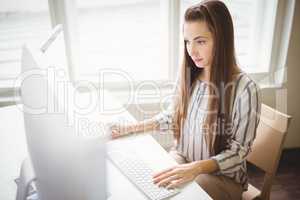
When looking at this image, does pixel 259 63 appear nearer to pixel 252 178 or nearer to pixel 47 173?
pixel 252 178

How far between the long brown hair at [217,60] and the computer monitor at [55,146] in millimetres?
639

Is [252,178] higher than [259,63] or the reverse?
the reverse

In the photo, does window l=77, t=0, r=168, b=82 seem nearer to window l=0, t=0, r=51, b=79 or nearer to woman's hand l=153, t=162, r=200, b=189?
window l=0, t=0, r=51, b=79

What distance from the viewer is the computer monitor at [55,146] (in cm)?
55

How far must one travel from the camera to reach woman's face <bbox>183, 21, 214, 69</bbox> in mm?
1053

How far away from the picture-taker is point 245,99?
3.40ft

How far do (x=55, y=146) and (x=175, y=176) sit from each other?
0.49m

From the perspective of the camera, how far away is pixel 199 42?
109 cm

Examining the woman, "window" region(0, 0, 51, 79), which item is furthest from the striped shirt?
"window" region(0, 0, 51, 79)

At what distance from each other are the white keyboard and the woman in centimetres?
3

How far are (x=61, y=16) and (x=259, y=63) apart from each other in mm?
1322

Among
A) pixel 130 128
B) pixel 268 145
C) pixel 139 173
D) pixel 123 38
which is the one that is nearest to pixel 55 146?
pixel 139 173

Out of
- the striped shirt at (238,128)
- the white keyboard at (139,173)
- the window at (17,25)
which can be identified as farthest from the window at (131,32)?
the white keyboard at (139,173)

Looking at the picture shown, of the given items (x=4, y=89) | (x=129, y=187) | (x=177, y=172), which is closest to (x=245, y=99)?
(x=177, y=172)
